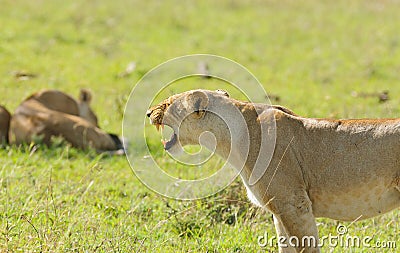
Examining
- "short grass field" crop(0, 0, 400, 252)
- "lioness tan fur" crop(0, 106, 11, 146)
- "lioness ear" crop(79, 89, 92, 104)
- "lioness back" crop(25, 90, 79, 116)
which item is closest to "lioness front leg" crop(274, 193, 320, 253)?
"short grass field" crop(0, 0, 400, 252)

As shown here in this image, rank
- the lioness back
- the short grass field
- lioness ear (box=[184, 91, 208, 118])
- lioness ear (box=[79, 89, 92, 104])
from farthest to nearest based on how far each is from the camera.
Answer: lioness ear (box=[79, 89, 92, 104]) < the lioness back < the short grass field < lioness ear (box=[184, 91, 208, 118])

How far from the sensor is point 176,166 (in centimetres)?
782

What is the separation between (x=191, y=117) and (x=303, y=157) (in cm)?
78

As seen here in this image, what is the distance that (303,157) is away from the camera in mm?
4883

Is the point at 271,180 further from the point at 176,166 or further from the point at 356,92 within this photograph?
the point at 356,92

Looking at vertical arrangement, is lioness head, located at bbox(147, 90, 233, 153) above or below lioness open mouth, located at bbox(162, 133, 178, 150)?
above

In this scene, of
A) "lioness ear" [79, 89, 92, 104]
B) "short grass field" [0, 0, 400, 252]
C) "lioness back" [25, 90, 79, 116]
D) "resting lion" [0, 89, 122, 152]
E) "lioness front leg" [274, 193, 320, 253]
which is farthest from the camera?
"lioness ear" [79, 89, 92, 104]

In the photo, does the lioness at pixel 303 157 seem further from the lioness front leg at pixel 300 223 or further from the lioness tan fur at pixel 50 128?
the lioness tan fur at pixel 50 128

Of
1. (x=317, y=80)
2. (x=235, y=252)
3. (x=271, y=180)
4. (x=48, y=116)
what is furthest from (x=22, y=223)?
(x=317, y=80)

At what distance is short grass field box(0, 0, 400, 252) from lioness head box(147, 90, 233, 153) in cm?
76

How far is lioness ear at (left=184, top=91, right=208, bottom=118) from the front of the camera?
15.8ft

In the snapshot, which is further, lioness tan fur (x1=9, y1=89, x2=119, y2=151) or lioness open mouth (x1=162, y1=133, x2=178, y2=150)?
lioness tan fur (x1=9, y1=89, x2=119, y2=151)

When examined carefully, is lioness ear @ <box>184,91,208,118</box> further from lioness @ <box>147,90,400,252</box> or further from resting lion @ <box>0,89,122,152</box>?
resting lion @ <box>0,89,122,152</box>

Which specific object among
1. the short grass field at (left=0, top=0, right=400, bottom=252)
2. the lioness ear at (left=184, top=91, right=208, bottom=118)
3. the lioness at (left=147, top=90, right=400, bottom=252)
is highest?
the lioness ear at (left=184, top=91, right=208, bottom=118)
